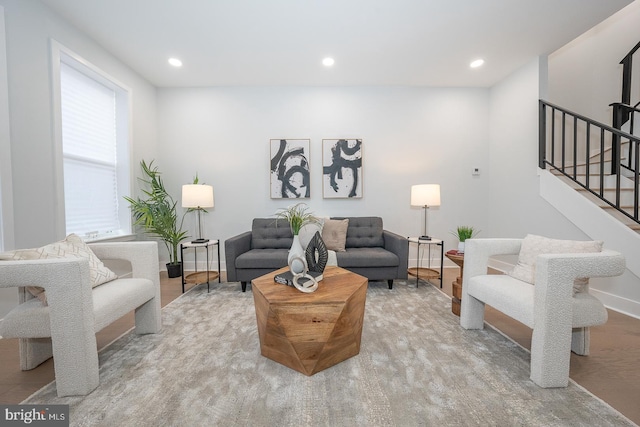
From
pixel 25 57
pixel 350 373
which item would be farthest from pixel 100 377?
pixel 25 57

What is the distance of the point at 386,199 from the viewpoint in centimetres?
401

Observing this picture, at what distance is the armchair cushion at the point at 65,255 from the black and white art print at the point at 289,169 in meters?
2.32

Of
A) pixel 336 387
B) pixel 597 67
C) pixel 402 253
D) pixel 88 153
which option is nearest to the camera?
pixel 336 387

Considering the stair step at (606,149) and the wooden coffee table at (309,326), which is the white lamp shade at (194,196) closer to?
the wooden coffee table at (309,326)

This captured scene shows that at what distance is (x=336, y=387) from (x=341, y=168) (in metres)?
2.99

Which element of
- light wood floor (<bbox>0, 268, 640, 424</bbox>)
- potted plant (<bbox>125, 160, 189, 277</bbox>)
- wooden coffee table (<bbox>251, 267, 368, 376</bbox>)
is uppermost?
potted plant (<bbox>125, 160, 189, 277</bbox>)

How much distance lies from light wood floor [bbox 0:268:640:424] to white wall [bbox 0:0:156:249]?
0.98 meters

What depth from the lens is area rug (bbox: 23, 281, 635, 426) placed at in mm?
1240

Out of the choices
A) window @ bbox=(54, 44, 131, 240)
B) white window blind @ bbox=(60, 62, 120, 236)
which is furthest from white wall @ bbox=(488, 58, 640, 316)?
white window blind @ bbox=(60, 62, 120, 236)

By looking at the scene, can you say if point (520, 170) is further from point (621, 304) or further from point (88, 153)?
point (88, 153)

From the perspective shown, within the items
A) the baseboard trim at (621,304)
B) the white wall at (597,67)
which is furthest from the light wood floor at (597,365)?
the white wall at (597,67)

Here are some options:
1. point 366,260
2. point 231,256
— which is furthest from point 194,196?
point 366,260

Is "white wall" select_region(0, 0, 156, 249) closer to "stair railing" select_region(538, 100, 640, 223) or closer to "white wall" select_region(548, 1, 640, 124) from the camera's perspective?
"stair railing" select_region(538, 100, 640, 223)

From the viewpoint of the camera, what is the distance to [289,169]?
3.89 metres
